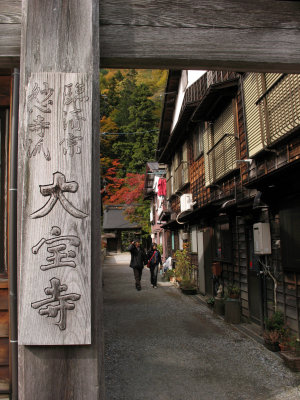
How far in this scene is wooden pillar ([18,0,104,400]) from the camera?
7.29 ft

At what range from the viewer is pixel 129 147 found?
147 feet

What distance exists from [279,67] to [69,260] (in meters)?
2.21

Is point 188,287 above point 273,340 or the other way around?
the other way around

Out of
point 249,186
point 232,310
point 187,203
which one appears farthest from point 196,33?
point 187,203

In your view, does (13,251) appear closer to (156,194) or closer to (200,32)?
(200,32)

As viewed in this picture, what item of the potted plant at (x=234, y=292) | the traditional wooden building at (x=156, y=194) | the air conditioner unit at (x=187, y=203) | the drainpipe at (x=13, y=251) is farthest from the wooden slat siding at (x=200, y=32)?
the traditional wooden building at (x=156, y=194)

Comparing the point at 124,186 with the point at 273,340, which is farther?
the point at 124,186

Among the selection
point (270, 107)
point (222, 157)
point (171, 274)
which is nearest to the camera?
point (270, 107)

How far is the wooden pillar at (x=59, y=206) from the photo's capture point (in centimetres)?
222

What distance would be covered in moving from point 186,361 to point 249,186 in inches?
132

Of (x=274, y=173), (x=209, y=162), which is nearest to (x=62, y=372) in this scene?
(x=274, y=173)

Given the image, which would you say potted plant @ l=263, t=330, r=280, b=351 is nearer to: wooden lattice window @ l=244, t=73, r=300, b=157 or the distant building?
wooden lattice window @ l=244, t=73, r=300, b=157

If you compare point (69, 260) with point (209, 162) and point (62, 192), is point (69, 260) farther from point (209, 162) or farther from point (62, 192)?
point (209, 162)


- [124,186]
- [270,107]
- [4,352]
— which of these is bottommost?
[4,352]
